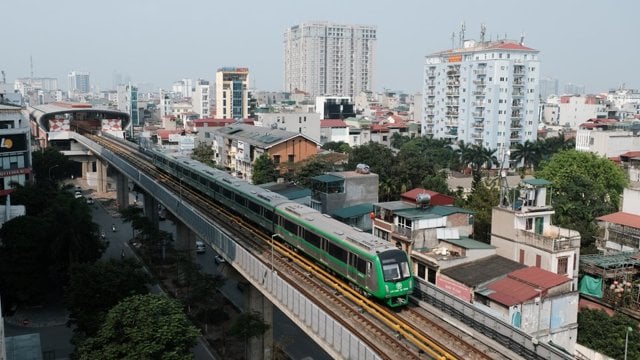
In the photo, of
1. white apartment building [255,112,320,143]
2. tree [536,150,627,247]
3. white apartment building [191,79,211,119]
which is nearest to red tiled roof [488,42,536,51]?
white apartment building [255,112,320,143]

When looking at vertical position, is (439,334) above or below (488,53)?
below

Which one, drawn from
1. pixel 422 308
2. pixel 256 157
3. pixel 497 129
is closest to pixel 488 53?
pixel 497 129

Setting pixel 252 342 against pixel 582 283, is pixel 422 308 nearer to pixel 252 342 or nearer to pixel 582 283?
pixel 252 342

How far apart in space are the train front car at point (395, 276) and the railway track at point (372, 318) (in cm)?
53

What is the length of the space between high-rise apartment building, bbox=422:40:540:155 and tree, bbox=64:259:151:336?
2802 inches

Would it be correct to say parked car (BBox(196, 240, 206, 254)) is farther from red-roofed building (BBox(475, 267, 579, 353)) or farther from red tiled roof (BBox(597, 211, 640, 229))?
red tiled roof (BBox(597, 211, 640, 229))

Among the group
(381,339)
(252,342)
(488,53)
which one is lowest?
(252,342)

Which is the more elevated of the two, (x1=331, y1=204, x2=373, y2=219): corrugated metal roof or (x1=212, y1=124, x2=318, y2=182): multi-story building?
(x1=212, y1=124, x2=318, y2=182): multi-story building

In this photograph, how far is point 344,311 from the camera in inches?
907

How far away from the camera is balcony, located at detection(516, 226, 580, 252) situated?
104ft

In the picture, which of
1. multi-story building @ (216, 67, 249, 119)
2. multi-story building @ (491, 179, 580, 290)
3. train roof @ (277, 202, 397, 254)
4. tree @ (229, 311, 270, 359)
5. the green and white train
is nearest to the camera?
the green and white train

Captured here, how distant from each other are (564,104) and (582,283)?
4996 inches

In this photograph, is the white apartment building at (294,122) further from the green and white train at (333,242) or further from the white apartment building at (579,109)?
the white apartment building at (579,109)

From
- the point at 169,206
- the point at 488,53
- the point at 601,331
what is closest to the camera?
the point at 601,331
